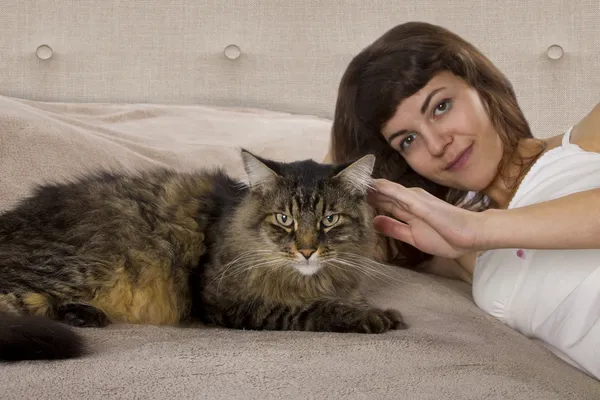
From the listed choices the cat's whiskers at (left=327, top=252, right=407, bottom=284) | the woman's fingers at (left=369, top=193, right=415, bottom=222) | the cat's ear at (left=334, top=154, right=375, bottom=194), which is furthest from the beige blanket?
the cat's ear at (left=334, top=154, right=375, bottom=194)

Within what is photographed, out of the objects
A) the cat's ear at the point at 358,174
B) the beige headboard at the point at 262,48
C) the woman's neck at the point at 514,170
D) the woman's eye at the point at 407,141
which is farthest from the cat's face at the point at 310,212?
the beige headboard at the point at 262,48

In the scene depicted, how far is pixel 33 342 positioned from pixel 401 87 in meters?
1.20

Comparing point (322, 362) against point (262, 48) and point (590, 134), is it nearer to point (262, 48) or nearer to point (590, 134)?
point (590, 134)

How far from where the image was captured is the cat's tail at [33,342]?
1203mm

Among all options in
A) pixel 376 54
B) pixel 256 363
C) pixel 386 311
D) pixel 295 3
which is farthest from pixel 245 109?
pixel 256 363

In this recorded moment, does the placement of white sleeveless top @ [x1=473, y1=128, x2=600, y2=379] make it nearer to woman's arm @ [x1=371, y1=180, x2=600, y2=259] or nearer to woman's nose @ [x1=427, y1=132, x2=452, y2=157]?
woman's arm @ [x1=371, y1=180, x2=600, y2=259]

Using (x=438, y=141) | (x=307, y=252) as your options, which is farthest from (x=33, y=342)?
(x=438, y=141)

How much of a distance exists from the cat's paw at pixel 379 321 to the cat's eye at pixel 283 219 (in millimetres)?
279

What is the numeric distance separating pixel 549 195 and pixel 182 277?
37.6 inches

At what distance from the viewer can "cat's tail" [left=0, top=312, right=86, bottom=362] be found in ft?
3.95

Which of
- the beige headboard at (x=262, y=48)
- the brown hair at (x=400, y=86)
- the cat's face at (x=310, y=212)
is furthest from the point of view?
the beige headboard at (x=262, y=48)

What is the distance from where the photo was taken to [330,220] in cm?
166

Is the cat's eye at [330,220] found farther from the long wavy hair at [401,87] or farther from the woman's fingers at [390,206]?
the long wavy hair at [401,87]

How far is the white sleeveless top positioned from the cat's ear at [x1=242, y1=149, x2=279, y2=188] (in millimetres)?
654
